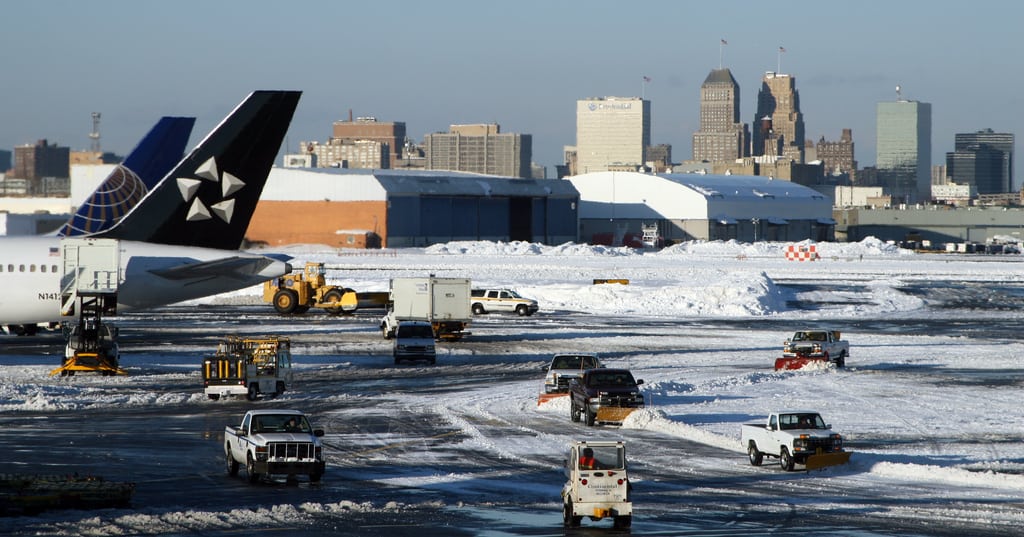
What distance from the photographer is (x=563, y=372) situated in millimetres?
44438

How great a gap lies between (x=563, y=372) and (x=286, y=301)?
4053 centimetres

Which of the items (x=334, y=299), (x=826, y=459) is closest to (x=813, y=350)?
(x=826, y=459)

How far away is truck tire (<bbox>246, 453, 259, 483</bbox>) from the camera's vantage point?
93.6 feet

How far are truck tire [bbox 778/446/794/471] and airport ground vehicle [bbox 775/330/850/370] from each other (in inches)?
866

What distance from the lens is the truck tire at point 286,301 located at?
8175 cm

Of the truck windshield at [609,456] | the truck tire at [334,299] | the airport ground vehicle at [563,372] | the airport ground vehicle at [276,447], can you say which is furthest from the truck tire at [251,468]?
the truck tire at [334,299]

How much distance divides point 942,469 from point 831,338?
2520 centimetres

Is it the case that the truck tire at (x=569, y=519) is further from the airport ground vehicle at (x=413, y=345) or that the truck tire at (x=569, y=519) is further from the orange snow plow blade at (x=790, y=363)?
the airport ground vehicle at (x=413, y=345)

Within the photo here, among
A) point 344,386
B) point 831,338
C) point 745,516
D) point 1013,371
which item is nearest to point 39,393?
point 344,386

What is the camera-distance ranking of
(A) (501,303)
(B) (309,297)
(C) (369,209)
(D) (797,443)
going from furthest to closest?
(C) (369,209) < (A) (501,303) < (B) (309,297) < (D) (797,443)

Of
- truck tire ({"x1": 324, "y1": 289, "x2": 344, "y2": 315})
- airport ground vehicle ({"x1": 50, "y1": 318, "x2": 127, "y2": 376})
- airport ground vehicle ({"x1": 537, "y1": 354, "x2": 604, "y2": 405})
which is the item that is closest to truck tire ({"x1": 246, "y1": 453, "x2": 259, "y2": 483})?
airport ground vehicle ({"x1": 537, "y1": 354, "x2": 604, "y2": 405})

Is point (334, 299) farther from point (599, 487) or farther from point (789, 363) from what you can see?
point (599, 487)

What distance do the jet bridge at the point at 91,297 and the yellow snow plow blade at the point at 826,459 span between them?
28.5 meters

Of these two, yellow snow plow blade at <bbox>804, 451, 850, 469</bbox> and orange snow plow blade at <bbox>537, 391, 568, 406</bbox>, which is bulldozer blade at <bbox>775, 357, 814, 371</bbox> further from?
yellow snow plow blade at <bbox>804, 451, 850, 469</bbox>
